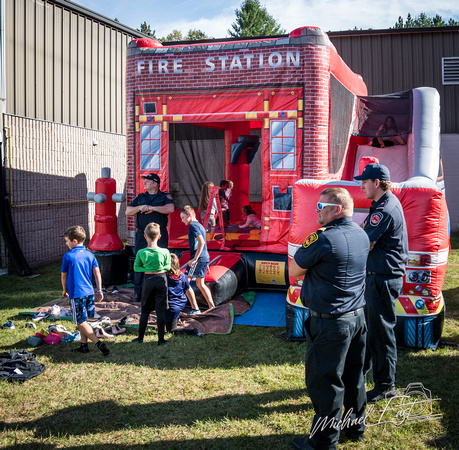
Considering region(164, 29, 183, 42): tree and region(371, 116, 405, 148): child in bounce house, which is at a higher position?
region(164, 29, 183, 42): tree

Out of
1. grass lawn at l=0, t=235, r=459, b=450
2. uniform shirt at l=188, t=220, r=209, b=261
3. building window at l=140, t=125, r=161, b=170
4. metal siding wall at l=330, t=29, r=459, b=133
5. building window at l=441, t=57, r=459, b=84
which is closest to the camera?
grass lawn at l=0, t=235, r=459, b=450

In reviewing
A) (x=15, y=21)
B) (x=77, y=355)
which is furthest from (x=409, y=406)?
(x=15, y=21)

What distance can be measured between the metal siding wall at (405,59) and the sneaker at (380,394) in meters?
12.7

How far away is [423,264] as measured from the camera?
5.35m

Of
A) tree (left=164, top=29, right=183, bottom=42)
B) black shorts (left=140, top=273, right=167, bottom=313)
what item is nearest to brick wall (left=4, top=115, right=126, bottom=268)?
black shorts (left=140, top=273, right=167, bottom=313)

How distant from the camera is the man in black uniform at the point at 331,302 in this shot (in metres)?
3.24

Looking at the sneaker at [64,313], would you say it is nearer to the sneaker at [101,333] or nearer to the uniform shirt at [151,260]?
the sneaker at [101,333]

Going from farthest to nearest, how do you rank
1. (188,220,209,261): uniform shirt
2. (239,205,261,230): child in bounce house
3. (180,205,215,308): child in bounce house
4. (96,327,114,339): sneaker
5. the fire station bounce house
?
(239,205,261,230): child in bounce house, the fire station bounce house, (188,220,209,261): uniform shirt, (180,205,215,308): child in bounce house, (96,327,114,339): sneaker

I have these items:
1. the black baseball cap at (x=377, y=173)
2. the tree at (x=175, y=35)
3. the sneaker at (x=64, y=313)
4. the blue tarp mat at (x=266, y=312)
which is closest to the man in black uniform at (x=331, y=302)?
the black baseball cap at (x=377, y=173)

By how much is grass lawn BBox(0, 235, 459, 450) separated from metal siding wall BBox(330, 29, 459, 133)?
35.3ft

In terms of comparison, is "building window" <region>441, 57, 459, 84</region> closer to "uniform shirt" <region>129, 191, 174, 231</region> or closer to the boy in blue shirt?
"uniform shirt" <region>129, 191, 174, 231</region>

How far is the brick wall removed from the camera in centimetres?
1004

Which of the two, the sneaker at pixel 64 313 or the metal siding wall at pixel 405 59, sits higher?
the metal siding wall at pixel 405 59

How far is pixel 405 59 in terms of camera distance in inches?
594
